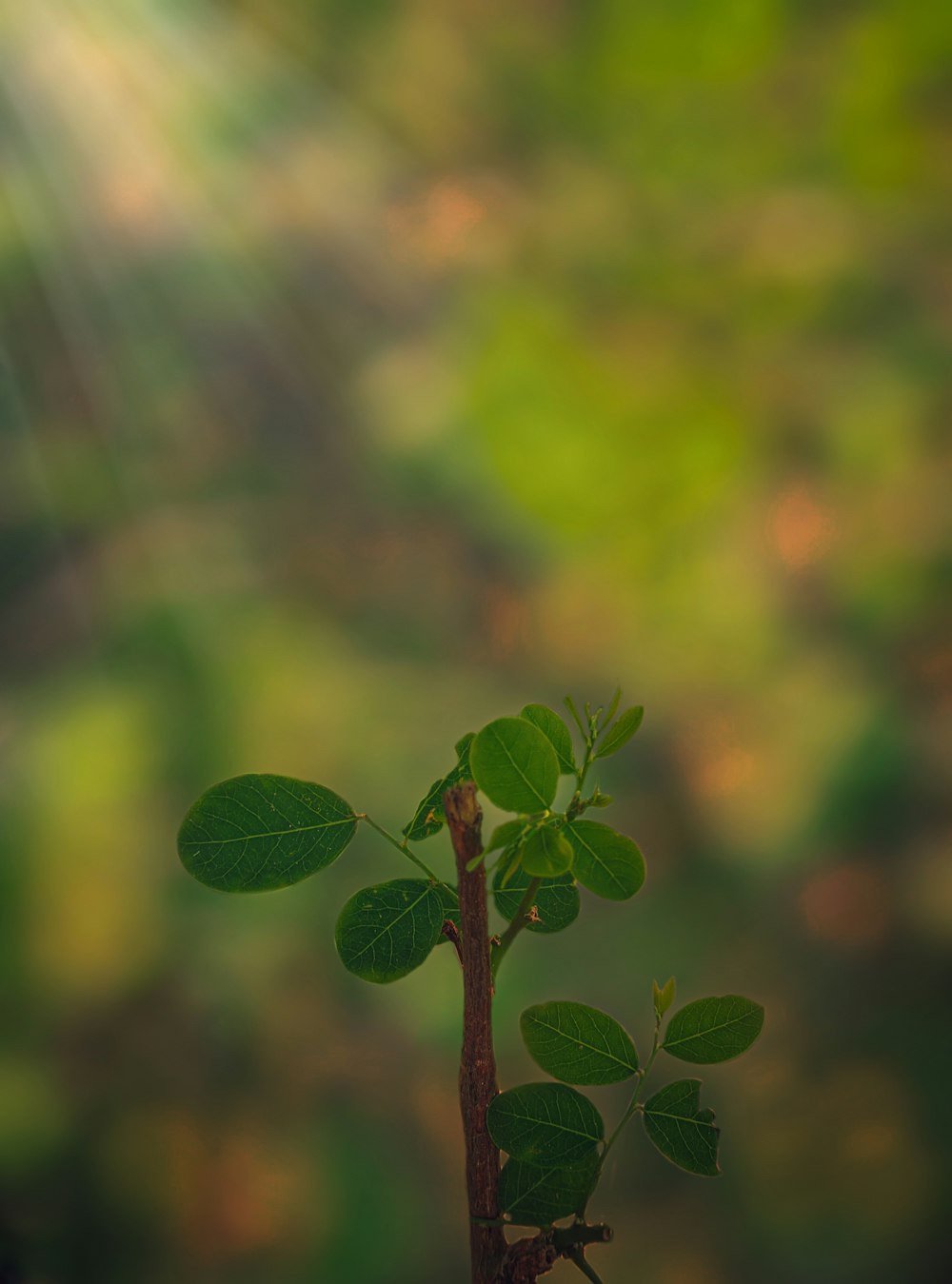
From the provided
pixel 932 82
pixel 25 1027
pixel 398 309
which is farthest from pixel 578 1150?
pixel 932 82

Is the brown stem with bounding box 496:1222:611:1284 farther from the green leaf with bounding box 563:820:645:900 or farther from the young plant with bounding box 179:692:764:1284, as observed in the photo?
the green leaf with bounding box 563:820:645:900

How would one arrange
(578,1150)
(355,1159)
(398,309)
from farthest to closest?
(398,309), (355,1159), (578,1150)

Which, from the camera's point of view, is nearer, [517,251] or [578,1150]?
[578,1150]

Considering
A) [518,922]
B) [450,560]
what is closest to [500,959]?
[518,922]

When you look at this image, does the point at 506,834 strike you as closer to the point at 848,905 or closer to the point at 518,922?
the point at 518,922

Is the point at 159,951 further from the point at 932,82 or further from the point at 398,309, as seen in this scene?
the point at 932,82

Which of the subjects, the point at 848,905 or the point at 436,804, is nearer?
the point at 436,804

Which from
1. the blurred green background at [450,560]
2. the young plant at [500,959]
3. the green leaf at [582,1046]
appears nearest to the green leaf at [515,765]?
the young plant at [500,959]

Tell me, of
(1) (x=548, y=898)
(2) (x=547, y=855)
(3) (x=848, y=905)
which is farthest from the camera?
(3) (x=848, y=905)
